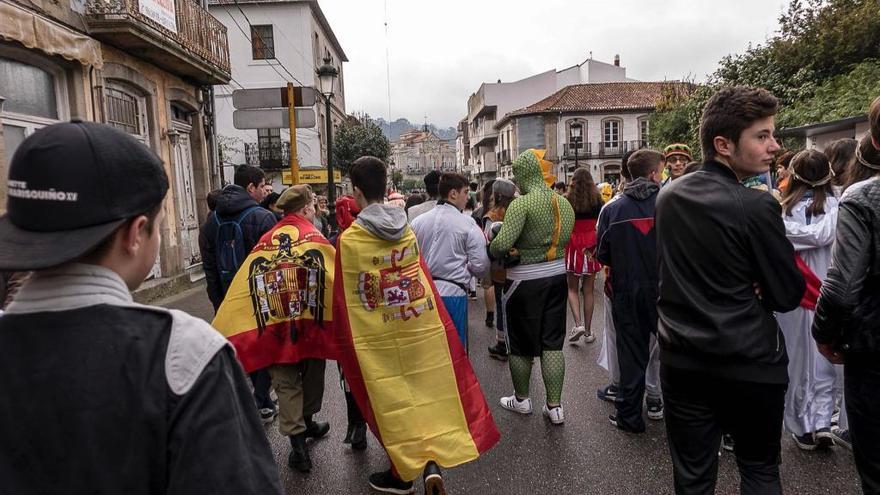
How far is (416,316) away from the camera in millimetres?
3381

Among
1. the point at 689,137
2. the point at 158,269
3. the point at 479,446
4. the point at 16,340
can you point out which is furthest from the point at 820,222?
the point at 689,137

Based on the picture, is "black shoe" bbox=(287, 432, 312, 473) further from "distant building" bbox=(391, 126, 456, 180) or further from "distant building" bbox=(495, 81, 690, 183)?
"distant building" bbox=(391, 126, 456, 180)

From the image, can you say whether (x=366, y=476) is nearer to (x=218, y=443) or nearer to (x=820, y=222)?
(x=218, y=443)

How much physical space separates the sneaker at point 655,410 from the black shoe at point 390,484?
205cm

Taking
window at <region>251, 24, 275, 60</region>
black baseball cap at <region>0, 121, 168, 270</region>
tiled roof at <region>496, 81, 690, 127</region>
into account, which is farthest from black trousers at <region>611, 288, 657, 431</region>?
tiled roof at <region>496, 81, 690, 127</region>

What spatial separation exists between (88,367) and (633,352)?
3.76m

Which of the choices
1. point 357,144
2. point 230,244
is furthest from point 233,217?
point 357,144

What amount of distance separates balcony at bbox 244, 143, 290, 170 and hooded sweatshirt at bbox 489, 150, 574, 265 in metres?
27.3

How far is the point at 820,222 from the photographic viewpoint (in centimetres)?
354

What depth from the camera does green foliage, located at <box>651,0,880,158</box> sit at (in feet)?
55.3

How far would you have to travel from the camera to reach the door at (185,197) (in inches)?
469

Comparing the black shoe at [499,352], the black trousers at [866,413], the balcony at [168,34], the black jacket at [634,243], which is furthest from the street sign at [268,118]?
the black trousers at [866,413]

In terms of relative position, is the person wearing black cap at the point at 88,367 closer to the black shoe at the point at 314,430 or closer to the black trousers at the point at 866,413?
the black trousers at the point at 866,413

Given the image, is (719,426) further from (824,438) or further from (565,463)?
(824,438)
